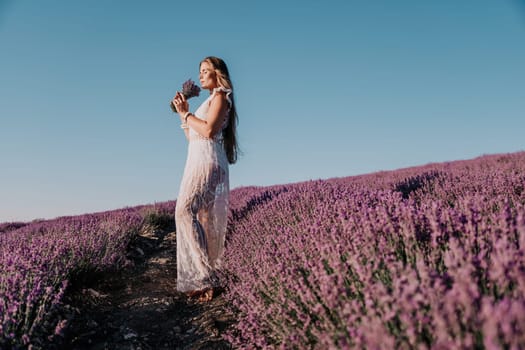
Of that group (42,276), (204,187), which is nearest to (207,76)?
(204,187)

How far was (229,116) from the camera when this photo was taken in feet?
11.4

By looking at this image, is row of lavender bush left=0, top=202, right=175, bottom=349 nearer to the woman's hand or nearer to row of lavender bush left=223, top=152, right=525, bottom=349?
row of lavender bush left=223, top=152, right=525, bottom=349

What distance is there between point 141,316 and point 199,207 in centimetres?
105

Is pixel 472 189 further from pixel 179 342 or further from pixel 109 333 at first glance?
pixel 109 333

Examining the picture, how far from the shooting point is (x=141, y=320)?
2.89m

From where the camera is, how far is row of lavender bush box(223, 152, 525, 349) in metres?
0.96

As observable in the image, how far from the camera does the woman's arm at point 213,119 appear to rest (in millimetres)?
3078

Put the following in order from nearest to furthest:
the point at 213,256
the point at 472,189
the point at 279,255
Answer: the point at 279,255 < the point at 213,256 < the point at 472,189

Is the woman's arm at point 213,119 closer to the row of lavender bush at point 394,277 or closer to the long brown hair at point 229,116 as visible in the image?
the long brown hair at point 229,116

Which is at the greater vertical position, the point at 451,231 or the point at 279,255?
the point at 451,231

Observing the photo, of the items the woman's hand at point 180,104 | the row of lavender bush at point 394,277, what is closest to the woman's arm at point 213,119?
the woman's hand at point 180,104

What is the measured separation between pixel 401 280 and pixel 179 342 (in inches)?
78.6

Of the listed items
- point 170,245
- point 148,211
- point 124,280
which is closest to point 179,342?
point 124,280

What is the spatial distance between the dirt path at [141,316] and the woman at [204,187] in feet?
0.87
